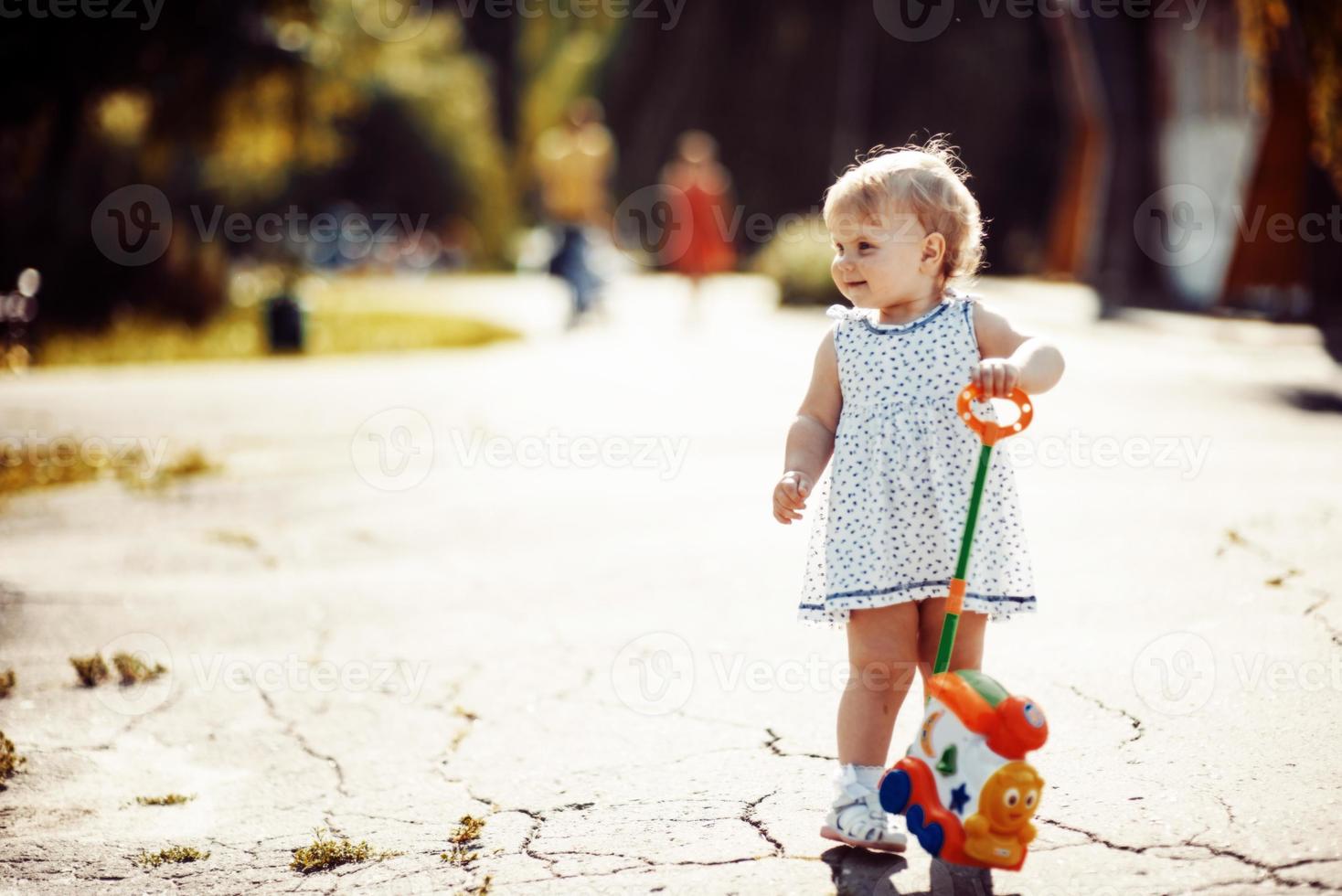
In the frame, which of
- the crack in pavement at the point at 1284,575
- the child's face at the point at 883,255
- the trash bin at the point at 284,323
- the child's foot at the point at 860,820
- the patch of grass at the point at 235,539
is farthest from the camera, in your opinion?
the trash bin at the point at 284,323

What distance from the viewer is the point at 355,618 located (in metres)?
5.36

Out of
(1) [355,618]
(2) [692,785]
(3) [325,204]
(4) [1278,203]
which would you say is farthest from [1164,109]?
(3) [325,204]

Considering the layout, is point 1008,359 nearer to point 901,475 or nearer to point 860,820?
point 901,475

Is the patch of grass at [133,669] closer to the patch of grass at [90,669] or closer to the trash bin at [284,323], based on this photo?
the patch of grass at [90,669]

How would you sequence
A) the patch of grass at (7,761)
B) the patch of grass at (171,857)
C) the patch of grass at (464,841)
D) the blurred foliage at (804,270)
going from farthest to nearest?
the blurred foliage at (804,270) < the patch of grass at (7,761) < the patch of grass at (171,857) < the patch of grass at (464,841)

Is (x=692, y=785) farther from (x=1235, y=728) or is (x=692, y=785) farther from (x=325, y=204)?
(x=325, y=204)

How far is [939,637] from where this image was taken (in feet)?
10.7

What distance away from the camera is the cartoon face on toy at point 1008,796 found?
2.77m

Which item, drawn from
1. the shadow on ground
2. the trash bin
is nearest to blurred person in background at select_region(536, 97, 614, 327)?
the trash bin

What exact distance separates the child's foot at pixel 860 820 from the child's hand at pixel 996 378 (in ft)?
2.81

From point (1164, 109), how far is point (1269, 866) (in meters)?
15.3

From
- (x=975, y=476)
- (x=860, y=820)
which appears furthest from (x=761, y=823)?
(x=975, y=476)

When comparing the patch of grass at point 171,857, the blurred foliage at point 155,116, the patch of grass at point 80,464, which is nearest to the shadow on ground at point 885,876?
the patch of grass at point 171,857

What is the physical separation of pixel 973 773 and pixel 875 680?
446 millimetres
